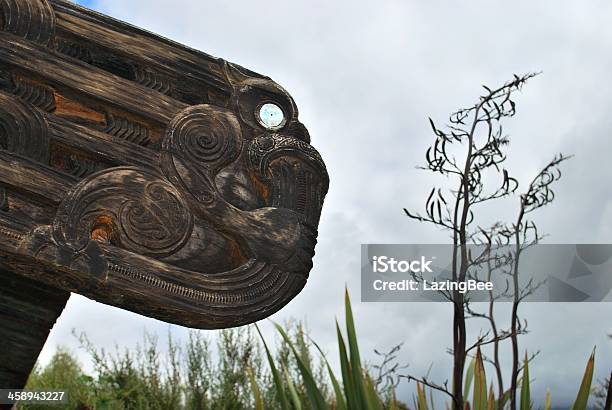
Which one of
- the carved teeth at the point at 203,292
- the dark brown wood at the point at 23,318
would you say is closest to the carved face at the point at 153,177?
the carved teeth at the point at 203,292

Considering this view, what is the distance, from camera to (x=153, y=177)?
1.38 m

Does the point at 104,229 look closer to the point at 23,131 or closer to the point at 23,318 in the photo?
the point at 23,131

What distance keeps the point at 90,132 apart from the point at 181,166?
20cm

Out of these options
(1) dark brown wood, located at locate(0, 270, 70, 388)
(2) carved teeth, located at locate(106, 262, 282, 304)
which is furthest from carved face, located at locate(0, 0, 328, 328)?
(1) dark brown wood, located at locate(0, 270, 70, 388)

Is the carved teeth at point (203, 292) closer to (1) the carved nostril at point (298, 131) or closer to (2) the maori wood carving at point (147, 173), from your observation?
(2) the maori wood carving at point (147, 173)

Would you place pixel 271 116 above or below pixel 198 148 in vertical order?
above

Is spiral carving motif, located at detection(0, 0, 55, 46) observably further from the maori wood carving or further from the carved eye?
the carved eye

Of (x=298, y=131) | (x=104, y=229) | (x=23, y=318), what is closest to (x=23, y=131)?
(x=104, y=229)

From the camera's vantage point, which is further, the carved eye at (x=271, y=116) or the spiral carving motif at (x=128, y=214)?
the carved eye at (x=271, y=116)

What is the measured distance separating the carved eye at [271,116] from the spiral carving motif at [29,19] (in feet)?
1.56

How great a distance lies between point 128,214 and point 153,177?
0.09m

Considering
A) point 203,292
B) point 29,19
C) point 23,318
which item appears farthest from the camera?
point 23,318

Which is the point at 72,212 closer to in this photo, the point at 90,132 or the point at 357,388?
the point at 90,132

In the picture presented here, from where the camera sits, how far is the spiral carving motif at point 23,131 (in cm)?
137
